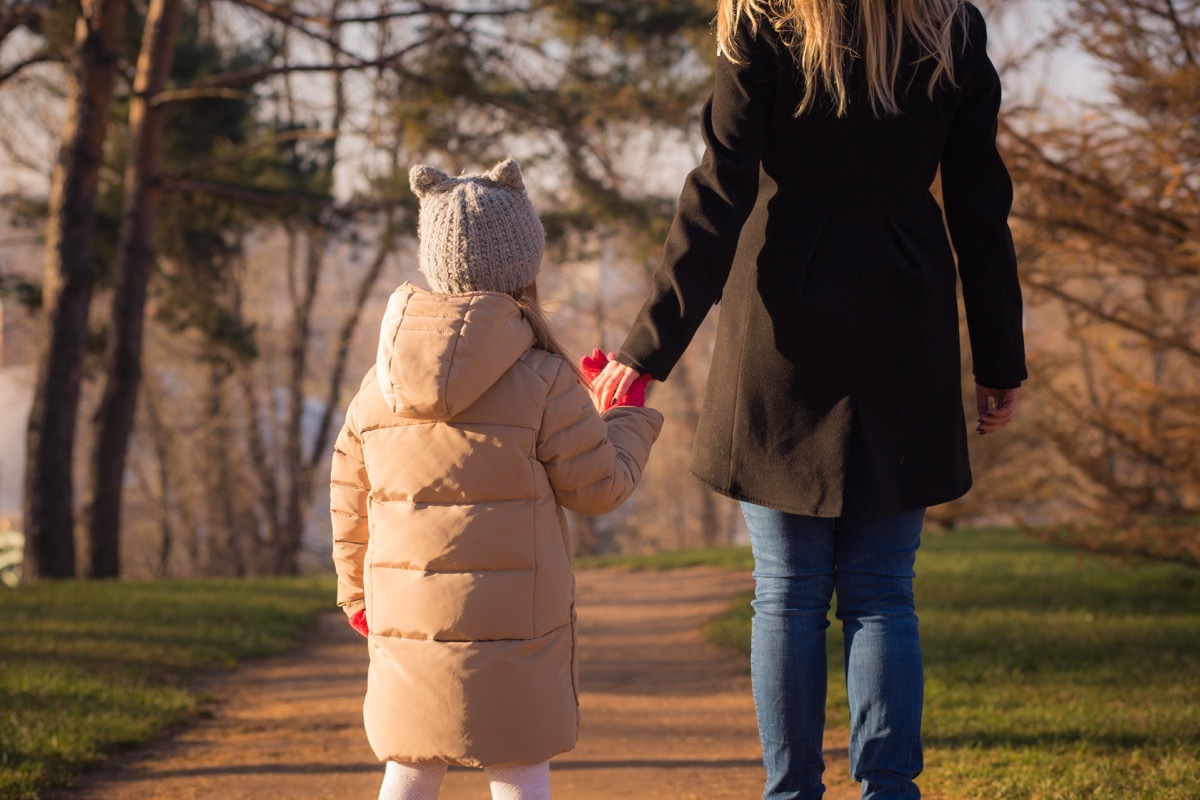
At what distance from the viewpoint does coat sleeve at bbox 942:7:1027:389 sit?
92.0 inches

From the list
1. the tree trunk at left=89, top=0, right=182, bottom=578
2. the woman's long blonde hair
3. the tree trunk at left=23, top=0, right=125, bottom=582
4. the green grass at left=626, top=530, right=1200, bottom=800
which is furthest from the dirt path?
the tree trunk at left=89, top=0, right=182, bottom=578

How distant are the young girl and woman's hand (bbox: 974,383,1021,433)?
752 mm

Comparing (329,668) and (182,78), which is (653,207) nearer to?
(182,78)

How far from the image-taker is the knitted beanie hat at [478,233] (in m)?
2.33

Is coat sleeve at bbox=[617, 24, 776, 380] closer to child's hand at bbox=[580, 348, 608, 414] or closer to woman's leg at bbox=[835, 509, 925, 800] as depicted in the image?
child's hand at bbox=[580, 348, 608, 414]

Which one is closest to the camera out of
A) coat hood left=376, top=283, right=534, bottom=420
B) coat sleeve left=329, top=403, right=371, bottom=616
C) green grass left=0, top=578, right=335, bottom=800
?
coat hood left=376, top=283, right=534, bottom=420

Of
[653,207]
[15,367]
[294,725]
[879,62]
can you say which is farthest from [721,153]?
[15,367]

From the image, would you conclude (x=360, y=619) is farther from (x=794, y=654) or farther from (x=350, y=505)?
(x=794, y=654)

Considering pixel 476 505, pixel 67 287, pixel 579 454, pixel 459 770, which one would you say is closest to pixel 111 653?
pixel 459 770

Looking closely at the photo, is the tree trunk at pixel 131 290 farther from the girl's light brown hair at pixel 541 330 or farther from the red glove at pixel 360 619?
the girl's light brown hair at pixel 541 330

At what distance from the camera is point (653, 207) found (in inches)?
547

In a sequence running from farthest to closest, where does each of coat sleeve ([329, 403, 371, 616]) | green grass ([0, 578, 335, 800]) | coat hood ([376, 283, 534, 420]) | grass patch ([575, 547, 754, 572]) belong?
grass patch ([575, 547, 754, 572]), green grass ([0, 578, 335, 800]), coat sleeve ([329, 403, 371, 616]), coat hood ([376, 283, 534, 420])

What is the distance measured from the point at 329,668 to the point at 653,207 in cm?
908

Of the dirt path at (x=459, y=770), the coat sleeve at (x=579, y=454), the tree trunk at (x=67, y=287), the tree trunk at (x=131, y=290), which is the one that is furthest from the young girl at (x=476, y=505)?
the tree trunk at (x=131, y=290)
